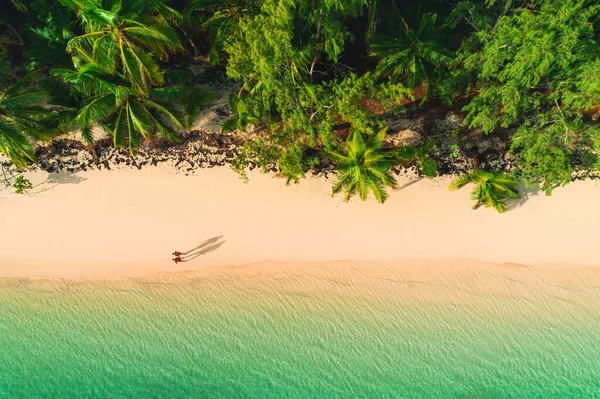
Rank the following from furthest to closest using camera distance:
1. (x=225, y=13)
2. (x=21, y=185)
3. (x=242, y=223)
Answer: (x=242, y=223), (x=21, y=185), (x=225, y=13)

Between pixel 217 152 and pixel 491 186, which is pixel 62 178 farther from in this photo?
pixel 491 186

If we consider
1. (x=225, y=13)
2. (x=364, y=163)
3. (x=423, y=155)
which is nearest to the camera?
(x=225, y=13)

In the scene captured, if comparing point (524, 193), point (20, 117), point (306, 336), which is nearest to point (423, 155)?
point (524, 193)

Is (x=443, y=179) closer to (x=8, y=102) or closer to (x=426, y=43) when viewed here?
(x=426, y=43)

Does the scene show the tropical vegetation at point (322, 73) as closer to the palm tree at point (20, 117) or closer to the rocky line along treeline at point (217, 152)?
the palm tree at point (20, 117)

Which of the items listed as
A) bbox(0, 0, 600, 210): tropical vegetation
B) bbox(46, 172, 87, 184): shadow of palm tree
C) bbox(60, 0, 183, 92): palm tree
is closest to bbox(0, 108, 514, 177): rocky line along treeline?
bbox(46, 172, 87, 184): shadow of palm tree

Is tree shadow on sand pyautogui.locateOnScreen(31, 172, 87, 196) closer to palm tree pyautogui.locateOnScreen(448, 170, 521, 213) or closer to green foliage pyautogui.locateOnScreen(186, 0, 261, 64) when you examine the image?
green foliage pyautogui.locateOnScreen(186, 0, 261, 64)

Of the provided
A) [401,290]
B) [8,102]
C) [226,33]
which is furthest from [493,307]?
[8,102]
